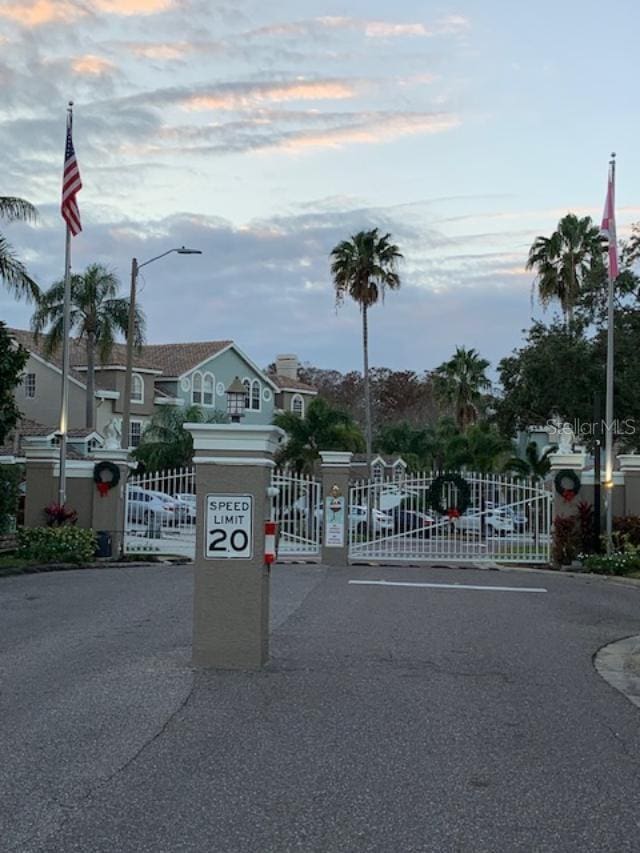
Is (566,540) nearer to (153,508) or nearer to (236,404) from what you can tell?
(153,508)

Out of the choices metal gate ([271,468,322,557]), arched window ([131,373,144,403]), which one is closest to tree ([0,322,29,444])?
metal gate ([271,468,322,557])

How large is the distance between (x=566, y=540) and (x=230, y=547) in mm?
15695

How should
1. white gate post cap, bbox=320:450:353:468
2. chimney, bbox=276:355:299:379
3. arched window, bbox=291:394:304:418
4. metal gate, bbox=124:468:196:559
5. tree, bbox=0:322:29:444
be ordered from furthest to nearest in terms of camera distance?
chimney, bbox=276:355:299:379 → arched window, bbox=291:394:304:418 → metal gate, bbox=124:468:196:559 → white gate post cap, bbox=320:450:353:468 → tree, bbox=0:322:29:444

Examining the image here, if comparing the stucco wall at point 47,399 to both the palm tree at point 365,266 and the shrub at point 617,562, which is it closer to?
the palm tree at point 365,266

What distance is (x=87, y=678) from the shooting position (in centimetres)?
937

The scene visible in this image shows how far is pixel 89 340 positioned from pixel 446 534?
25.1 m

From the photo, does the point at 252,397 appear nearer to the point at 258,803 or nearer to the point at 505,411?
the point at 505,411

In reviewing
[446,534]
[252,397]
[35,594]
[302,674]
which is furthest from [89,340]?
[302,674]

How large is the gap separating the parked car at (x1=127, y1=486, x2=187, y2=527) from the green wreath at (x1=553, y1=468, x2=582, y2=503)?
9302mm

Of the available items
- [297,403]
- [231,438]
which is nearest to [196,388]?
[297,403]

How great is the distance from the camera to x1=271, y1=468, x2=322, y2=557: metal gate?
25.1 meters

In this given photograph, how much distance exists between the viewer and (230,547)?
988 cm

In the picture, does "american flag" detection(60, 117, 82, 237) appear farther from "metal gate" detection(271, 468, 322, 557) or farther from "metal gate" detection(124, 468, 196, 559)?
"metal gate" detection(271, 468, 322, 557)

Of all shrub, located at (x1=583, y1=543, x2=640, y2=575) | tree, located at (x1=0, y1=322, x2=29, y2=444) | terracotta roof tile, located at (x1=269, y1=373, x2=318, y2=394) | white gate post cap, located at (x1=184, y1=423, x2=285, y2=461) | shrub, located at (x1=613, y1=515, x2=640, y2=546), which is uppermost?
terracotta roof tile, located at (x1=269, y1=373, x2=318, y2=394)
